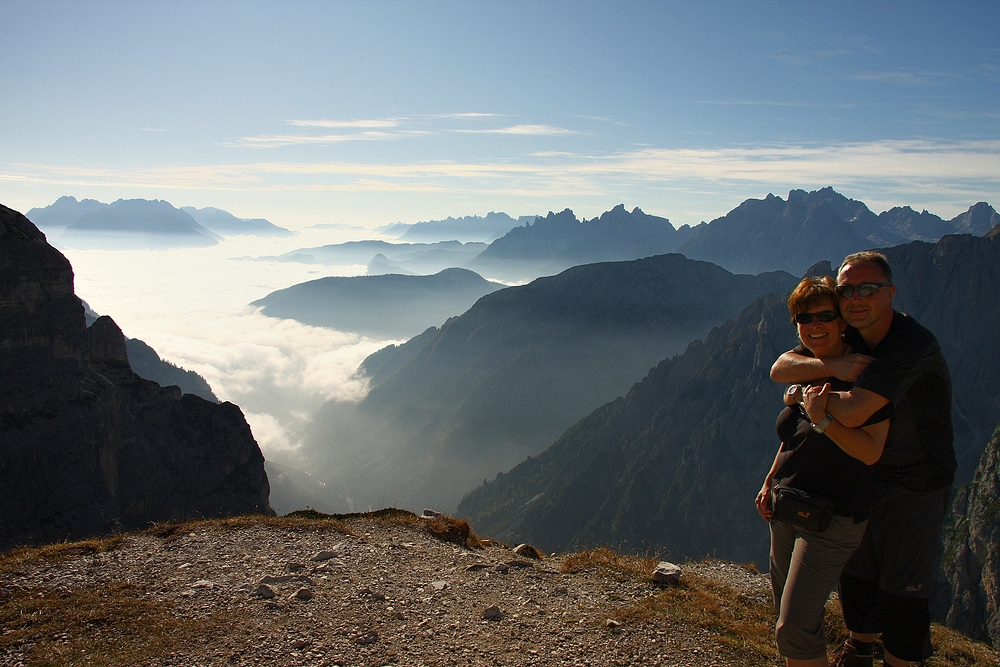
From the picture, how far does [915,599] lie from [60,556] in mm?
15371

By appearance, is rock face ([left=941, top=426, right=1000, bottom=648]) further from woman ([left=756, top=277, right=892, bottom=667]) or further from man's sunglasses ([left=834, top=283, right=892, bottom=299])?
man's sunglasses ([left=834, top=283, right=892, bottom=299])

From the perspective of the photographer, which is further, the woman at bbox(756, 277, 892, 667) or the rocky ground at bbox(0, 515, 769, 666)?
the rocky ground at bbox(0, 515, 769, 666)

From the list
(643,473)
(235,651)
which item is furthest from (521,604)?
(643,473)

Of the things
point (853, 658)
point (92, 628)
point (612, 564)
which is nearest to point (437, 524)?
point (612, 564)

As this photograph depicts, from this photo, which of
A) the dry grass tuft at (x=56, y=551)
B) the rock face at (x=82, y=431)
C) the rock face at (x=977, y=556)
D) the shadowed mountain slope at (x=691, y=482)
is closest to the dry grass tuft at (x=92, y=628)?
the dry grass tuft at (x=56, y=551)

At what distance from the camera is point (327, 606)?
10.2 m

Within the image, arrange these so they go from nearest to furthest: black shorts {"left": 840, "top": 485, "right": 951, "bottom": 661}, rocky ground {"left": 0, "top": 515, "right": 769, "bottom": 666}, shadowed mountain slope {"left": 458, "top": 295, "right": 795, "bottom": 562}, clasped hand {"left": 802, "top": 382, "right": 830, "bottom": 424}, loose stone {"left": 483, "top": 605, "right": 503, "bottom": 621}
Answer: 1. clasped hand {"left": 802, "top": 382, "right": 830, "bottom": 424}
2. black shorts {"left": 840, "top": 485, "right": 951, "bottom": 661}
3. rocky ground {"left": 0, "top": 515, "right": 769, "bottom": 666}
4. loose stone {"left": 483, "top": 605, "right": 503, "bottom": 621}
5. shadowed mountain slope {"left": 458, "top": 295, "right": 795, "bottom": 562}

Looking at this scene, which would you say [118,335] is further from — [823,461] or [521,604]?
[823,461]

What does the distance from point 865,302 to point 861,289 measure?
0.16 m

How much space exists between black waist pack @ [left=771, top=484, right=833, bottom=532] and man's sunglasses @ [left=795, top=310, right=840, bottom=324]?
1.86m

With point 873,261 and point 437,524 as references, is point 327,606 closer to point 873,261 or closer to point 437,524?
point 437,524

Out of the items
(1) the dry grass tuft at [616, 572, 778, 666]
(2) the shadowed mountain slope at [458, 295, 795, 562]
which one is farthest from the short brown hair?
(2) the shadowed mountain slope at [458, 295, 795, 562]

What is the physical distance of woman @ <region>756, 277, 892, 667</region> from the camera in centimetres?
589

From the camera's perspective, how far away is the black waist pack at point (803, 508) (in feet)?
19.4
